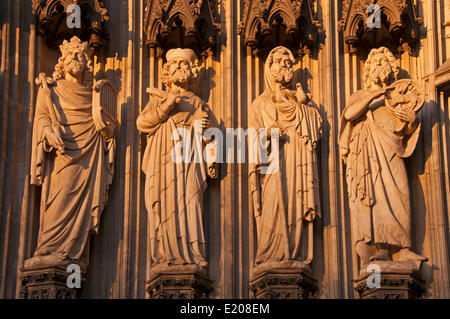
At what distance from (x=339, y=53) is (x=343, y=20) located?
39 centimetres

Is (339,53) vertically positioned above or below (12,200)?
above

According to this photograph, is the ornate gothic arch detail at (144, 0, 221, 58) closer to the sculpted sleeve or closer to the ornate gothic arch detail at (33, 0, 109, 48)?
the ornate gothic arch detail at (33, 0, 109, 48)

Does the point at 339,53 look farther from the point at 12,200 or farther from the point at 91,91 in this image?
the point at 12,200


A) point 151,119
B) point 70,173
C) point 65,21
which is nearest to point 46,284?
point 70,173

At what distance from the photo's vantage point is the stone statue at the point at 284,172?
15906 millimetres

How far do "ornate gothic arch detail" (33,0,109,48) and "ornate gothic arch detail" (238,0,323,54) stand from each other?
1.62 metres

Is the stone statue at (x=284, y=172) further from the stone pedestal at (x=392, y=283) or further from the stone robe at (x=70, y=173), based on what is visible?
the stone robe at (x=70, y=173)

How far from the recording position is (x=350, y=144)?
16328 millimetres

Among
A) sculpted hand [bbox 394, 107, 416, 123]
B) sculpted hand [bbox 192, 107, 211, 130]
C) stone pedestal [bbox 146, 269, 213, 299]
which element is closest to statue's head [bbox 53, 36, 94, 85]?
sculpted hand [bbox 192, 107, 211, 130]

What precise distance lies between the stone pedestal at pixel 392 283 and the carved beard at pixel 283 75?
7.94 ft

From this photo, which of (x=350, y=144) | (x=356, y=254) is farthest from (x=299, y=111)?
(x=356, y=254)

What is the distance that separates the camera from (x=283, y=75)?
653 inches

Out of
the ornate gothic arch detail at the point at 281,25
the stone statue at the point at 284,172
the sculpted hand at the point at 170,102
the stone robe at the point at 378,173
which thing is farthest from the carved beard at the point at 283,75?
the sculpted hand at the point at 170,102

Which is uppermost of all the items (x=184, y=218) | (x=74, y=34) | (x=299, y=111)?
(x=74, y=34)
